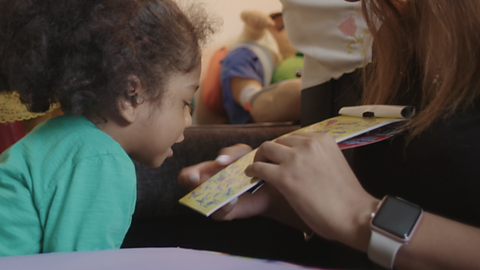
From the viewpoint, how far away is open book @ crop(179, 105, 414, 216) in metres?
0.45

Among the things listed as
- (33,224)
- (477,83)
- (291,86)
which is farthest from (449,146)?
(291,86)

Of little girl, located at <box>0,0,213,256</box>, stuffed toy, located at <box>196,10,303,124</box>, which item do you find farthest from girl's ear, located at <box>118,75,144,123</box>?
stuffed toy, located at <box>196,10,303,124</box>

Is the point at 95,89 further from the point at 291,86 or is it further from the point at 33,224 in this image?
the point at 291,86

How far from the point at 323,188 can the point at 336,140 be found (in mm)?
78

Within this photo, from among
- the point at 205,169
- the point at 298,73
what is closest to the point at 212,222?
the point at 205,169

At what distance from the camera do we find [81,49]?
1.53 feet

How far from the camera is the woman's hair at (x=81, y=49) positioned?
0.46 meters

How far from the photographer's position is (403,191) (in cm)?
53

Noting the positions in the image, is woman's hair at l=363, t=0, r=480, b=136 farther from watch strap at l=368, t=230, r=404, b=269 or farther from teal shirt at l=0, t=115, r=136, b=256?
teal shirt at l=0, t=115, r=136, b=256

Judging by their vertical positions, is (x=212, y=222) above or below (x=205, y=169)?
below

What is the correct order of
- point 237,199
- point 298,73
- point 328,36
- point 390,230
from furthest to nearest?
1. point 298,73
2. point 328,36
3. point 237,199
4. point 390,230

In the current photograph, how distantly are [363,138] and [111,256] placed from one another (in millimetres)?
362

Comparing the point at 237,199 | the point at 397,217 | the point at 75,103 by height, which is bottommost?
the point at 237,199

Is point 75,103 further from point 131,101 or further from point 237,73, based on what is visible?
point 237,73
